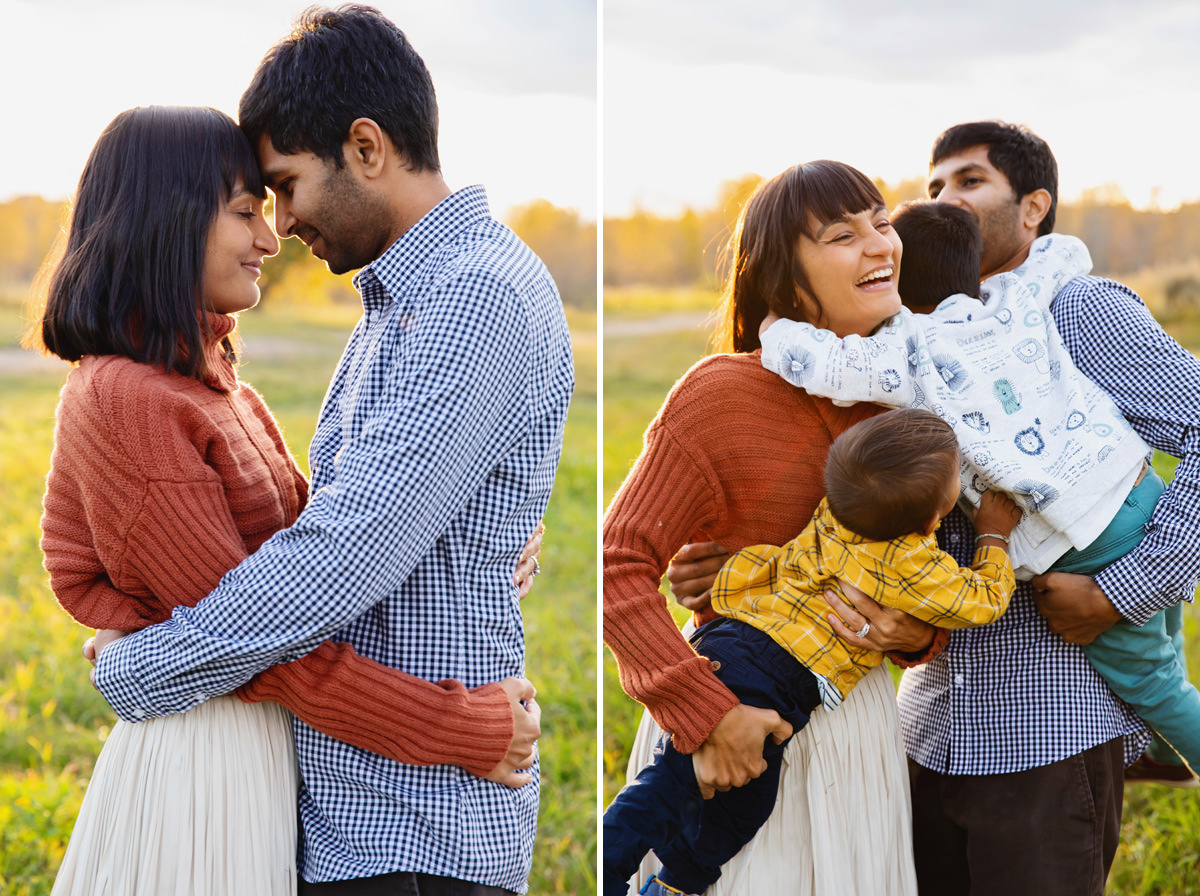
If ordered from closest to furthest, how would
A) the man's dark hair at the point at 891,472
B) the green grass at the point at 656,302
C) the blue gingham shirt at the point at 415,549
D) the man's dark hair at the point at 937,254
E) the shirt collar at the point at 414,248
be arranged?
the blue gingham shirt at the point at 415,549
the shirt collar at the point at 414,248
the man's dark hair at the point at 891,472
the man's dark hair at the point at 937,254
the green grass at the point at 656,302

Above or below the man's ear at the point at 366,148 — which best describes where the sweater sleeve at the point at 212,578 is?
below

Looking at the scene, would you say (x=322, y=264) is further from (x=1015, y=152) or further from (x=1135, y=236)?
(x=1015, y=152)

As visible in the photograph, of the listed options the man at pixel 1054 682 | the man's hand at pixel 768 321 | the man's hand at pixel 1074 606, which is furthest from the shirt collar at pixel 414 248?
the man's hand at pixel 1074 606

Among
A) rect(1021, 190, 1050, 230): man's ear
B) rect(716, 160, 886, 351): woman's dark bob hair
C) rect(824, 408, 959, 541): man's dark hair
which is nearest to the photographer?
rect(824, 408, 959, 541): man's dark hair

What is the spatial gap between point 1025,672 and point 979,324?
755 millimetres

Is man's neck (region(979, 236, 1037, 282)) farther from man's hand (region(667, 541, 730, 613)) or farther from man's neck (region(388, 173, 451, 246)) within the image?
man's neck (region(388, 173, 451, 246))

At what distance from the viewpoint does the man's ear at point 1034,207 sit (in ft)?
8.77

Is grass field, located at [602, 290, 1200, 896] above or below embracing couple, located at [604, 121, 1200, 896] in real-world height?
below

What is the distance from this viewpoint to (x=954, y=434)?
6.56ft

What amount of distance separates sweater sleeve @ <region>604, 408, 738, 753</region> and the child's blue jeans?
0.07m

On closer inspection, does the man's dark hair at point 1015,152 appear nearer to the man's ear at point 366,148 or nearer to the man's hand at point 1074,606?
the man's hand at point 1074,606

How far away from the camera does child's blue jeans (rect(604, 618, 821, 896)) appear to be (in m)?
2.04

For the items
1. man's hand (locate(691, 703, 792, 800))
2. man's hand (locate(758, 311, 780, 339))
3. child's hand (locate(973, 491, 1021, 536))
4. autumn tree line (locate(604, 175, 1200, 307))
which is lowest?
autumn tree line (locate(604, 175, 1200, 307))

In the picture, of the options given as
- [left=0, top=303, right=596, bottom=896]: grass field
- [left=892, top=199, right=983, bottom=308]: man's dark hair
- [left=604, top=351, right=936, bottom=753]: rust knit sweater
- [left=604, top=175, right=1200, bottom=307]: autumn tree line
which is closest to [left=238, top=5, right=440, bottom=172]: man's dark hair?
[left=604, top=351, right=936, bottom=753]: rust knit sweater
